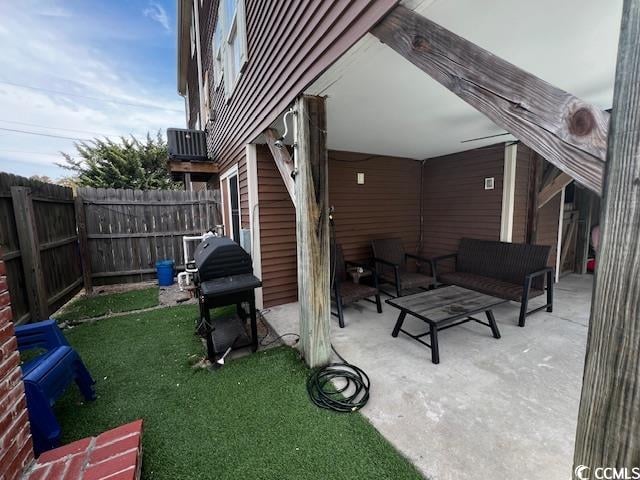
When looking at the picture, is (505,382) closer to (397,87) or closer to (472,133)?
(397,87)

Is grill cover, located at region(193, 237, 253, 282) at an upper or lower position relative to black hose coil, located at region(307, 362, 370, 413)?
upper

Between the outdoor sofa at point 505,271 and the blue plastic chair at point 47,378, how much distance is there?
13.4 feet

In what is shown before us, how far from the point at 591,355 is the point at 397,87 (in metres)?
2.17

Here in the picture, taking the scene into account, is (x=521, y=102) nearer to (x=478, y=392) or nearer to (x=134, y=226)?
(x=478, y=392)

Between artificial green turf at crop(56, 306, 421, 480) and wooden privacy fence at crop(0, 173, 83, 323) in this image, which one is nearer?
artificial green turf at crop(56, 306, 421, 480)

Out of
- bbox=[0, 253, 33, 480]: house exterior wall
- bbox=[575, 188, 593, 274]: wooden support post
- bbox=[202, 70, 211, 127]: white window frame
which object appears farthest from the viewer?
bbox=[202, 70, 211, 127]: white window frame

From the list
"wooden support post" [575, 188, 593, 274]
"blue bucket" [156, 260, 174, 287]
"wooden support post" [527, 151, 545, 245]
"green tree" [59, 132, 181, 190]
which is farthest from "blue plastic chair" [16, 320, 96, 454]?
"green tree" [59, 132, 181, 190]

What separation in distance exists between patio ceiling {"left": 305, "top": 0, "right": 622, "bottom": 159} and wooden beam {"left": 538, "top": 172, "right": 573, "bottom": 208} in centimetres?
109

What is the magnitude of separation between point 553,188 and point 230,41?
212 inches

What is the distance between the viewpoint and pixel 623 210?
0.58m

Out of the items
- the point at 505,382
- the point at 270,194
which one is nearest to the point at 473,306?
the point at 505,382

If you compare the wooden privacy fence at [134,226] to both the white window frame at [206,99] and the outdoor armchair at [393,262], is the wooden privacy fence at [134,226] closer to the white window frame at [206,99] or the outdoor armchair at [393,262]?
the white window frame at [206,99]

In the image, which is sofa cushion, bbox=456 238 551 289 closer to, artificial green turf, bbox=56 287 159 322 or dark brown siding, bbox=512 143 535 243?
dark brown siding, bbox=512 143 535 243

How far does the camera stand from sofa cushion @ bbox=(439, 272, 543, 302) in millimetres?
3248
